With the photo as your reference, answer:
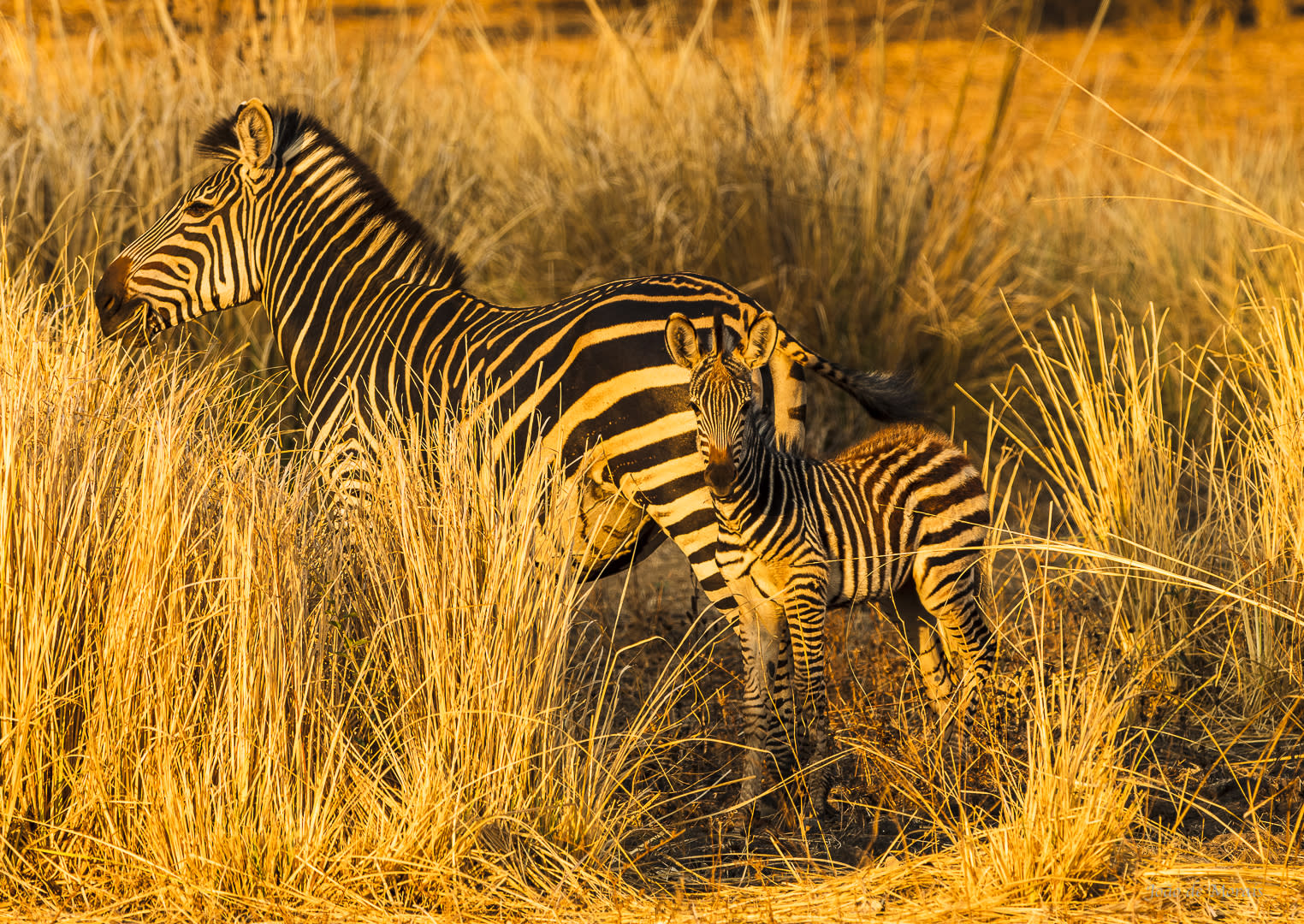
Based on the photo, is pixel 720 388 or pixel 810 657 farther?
pixel 810 657

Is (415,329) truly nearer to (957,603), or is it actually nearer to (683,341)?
(683,341)

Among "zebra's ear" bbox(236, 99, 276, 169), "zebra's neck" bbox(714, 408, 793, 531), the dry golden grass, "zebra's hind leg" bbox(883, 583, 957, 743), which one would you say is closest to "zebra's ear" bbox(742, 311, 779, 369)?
"zebra's neck" bbox(714, 408, 793, 531)

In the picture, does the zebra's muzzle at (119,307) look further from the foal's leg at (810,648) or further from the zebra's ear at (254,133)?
the foal's leg at (810,648)

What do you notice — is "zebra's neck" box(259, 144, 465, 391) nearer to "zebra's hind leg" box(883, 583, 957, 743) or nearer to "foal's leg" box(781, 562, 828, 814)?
"foal's leg" box(781, 562, 828, 814)

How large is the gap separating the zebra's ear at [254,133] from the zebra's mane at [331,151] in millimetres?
56

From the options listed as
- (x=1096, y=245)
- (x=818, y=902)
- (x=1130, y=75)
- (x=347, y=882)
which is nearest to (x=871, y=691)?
(x=818, y=902)

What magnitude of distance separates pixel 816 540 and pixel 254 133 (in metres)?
2.33

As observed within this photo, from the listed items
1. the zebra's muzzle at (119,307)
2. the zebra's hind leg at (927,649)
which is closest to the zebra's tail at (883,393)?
the zebra's hind leg at (927,649)

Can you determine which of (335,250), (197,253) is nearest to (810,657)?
(335,250)

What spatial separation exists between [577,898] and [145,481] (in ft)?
4.66

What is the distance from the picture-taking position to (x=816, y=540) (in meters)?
3.97

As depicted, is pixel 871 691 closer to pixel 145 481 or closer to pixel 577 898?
pixel 577 898

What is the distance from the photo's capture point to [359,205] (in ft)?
15.2

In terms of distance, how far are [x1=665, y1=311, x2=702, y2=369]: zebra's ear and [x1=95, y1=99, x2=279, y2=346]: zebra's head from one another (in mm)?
1705
